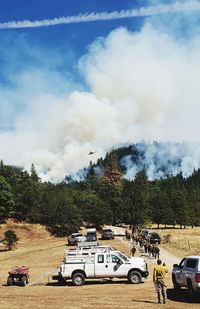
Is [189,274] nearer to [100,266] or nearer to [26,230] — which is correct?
[100,266]

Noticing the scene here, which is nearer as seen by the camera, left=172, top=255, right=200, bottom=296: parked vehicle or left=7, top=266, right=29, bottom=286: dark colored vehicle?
left=172, top=255, right=200, bottom=296: parked vehicle

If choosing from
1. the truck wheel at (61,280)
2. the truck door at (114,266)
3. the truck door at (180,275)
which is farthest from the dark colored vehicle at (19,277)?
the truck door at (180,275)

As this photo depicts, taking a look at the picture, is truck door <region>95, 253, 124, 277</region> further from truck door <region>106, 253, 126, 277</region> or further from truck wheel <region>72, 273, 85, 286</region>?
truck wheel <region>72, 273, 85, 286</region>

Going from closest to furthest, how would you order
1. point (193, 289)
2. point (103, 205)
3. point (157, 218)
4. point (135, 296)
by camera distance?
point (193, 289) < point (135, 296) < point (103, 205) < point (157, 218)

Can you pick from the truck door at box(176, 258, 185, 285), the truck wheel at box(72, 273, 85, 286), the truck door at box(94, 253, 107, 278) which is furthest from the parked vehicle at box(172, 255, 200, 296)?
the truck wheel at box(72, 273, 85, 286)

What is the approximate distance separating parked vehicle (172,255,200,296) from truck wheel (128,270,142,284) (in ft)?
15.1

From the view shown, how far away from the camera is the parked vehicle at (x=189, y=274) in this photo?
20891mm

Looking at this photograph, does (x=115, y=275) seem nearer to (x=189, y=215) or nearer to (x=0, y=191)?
(x=0, y=191)

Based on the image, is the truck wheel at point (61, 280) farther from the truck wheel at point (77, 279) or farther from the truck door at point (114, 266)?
the truck door at point (114, 266)

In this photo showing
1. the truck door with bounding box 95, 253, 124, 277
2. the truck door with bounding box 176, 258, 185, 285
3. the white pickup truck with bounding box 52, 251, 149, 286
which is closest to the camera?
the truck door with bounding box 176, 258, 185, 285

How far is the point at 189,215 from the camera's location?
4884 inches

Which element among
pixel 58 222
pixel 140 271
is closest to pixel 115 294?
pixel 140 271

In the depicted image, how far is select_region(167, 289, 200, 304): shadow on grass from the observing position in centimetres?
2122

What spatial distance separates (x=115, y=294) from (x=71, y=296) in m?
2.29
